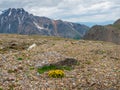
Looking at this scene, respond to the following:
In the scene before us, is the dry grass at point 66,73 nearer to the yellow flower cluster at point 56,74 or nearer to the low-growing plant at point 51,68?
the yellow flower cluster at point 56,74

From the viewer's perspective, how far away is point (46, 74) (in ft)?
95.7

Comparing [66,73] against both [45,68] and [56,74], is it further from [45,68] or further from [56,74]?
[45,68]

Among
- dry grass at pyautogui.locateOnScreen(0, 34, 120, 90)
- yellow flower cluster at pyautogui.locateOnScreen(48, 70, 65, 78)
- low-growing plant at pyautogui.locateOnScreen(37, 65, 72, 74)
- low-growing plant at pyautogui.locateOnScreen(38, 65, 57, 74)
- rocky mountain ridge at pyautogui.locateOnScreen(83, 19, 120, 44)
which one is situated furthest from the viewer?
rocky mountain ridge at pyautogui.locateOnScreen(83, 19, 120, 44)

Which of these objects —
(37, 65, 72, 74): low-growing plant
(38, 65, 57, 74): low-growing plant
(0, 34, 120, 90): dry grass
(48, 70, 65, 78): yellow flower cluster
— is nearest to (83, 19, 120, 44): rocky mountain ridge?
(0, 34, 120, 90): dry grass

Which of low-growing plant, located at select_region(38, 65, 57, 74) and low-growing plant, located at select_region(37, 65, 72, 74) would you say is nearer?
low-growing plant, located at select_region(38, 65, 57, 74)

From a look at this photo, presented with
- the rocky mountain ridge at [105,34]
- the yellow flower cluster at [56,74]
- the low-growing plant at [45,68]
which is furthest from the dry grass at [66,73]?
the rocky mountain ridge at [105,34]

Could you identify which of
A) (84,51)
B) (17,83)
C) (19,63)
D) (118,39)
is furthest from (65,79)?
(118,39)

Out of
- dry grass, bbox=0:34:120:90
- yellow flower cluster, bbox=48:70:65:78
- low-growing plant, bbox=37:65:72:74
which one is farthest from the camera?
low-growing plant, bbox=37:65:72:74

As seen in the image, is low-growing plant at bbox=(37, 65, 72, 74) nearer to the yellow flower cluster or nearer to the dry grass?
the dry grass

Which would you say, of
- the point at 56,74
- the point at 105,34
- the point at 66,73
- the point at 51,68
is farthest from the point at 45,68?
the point at 105,34

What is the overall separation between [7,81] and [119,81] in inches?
352

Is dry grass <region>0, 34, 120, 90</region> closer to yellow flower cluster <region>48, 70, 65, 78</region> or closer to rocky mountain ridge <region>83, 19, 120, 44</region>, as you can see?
yellow flower cluster <region>48, 70, 65, 78</region>

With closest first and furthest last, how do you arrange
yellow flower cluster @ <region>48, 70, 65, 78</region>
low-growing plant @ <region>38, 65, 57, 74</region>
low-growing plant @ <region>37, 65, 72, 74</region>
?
yellow flower cluster @ <region>48, 70, 65, 78</region>
low-growing plant @ <region>38, 65, 57, 74</region>
low-growing plant @ <region>37, 65, 72, 74</region>

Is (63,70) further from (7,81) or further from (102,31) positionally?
(102,31)
